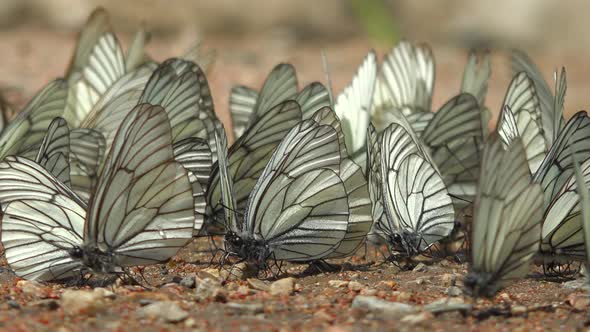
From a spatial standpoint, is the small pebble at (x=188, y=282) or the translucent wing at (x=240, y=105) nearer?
the small pebble at (x=188, y=282)

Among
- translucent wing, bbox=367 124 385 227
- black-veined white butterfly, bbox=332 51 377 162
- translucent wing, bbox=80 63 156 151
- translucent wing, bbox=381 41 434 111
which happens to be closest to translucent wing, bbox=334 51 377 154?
black-veined white butterfly, bbox=332 51 377 162

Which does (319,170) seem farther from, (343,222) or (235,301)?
(235,301)

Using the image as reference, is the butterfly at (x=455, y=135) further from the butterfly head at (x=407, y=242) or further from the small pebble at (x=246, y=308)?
the small pebble at (x=246, y=308)

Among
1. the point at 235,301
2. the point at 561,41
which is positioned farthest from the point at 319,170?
the point at 561,41

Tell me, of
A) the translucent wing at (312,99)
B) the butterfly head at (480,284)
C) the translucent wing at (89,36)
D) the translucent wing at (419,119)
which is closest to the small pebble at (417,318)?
the butterfly head at (480,284)

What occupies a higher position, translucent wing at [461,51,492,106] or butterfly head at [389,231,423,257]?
translucent wing at [461,51,492,106]

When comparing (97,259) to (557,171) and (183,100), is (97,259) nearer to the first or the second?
(183,100)

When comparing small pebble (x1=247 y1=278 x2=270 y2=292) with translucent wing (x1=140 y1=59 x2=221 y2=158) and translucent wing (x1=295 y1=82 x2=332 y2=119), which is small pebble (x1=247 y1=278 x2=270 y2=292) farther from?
translucent wing (x1=295 y1=82 x2=332 y2=119)
